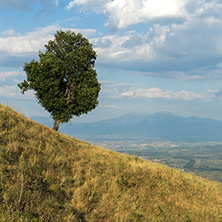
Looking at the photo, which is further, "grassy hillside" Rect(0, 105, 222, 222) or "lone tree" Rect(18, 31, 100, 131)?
"lone tree" Rect(18, 31, 100, 131)

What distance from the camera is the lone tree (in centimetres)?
3175

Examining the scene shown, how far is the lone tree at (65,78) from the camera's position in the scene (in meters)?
31.8

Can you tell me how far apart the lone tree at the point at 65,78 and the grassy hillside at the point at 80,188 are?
1385cm

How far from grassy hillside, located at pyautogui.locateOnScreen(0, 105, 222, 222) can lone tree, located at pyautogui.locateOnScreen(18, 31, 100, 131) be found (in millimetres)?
13850

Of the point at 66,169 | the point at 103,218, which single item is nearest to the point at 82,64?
the point at 66,169

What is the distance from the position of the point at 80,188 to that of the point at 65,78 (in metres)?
24.7

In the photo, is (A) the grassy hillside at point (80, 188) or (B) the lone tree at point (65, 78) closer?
(A) the grassy hillside at point (80, 188)

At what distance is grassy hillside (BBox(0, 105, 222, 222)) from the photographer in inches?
371

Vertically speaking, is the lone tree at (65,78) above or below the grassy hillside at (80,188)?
above

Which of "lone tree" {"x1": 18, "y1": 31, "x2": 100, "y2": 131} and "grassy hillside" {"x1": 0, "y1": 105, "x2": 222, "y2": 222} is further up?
"lone tree" {"x1": 18, "y1": 31, "x2": 100, "y2": 131}

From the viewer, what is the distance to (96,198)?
1240 centimetres

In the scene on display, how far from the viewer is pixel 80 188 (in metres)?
12.6

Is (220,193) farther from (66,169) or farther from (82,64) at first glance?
(82,64)

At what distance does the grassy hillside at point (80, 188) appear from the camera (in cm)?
941
